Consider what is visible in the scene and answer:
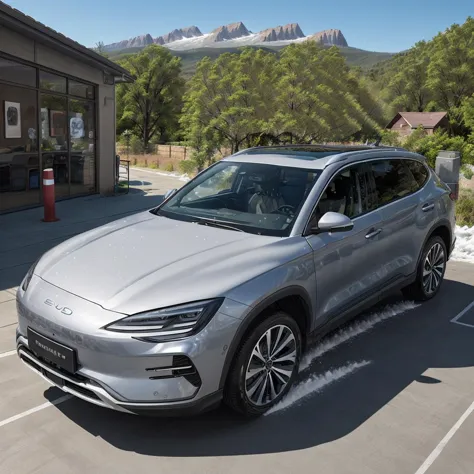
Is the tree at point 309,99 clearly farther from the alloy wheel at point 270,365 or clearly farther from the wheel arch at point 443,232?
the alloy wheel at point 270,365

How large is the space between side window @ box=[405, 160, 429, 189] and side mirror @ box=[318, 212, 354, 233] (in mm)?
1963

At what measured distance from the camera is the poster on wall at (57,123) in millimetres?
11562

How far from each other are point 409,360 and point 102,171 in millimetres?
10598

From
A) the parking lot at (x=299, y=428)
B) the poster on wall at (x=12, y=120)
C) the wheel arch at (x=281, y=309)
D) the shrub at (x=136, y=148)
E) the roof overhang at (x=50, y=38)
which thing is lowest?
the parking lot at (x=299, y=428)

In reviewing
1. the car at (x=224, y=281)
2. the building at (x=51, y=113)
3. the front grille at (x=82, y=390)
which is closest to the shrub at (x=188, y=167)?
the building at (x=51, y=113)

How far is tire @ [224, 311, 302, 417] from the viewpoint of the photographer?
312 cm

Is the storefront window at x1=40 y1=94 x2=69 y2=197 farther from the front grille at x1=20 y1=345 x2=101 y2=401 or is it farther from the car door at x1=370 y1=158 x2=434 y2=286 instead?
the front grille at x1=20 y1=345 x2=101 y2=401

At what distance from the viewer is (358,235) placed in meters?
4.19

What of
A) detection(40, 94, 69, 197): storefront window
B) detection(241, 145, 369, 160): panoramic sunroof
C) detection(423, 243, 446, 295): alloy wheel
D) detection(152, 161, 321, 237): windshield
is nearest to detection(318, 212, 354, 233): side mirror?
detection(152, 161, 321, 237): windshield

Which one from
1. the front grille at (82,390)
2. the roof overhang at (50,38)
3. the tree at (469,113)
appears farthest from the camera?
the tree at (469,113)

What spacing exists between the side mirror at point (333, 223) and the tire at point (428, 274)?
1935mm

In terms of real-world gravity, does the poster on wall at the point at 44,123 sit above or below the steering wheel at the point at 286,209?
above

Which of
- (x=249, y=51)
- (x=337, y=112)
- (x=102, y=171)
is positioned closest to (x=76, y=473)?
(x=102, y=171)

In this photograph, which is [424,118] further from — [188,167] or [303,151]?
[303,151]
